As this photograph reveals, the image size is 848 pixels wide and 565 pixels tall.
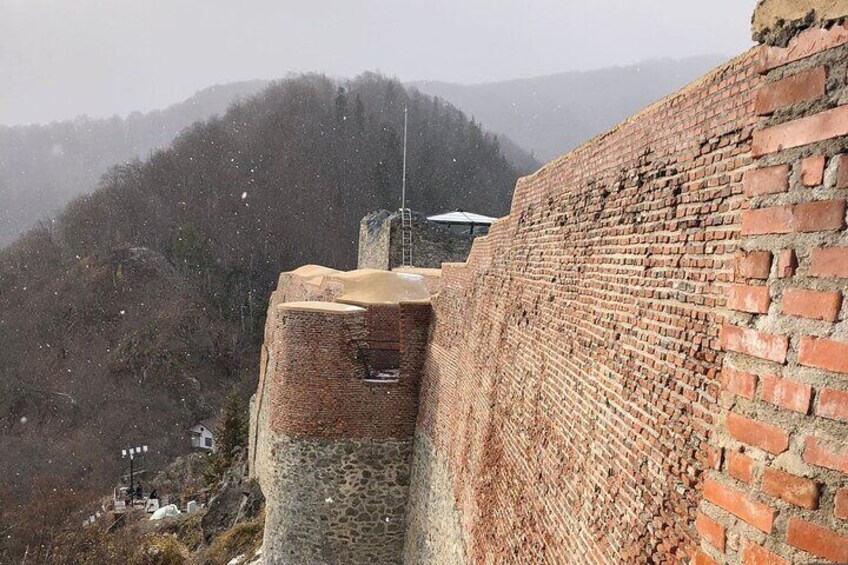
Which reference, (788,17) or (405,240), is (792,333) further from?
(405,240)

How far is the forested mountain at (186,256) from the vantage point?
36.0 metres

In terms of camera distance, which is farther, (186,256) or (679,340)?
(186,256)

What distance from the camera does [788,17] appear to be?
55.8 inches

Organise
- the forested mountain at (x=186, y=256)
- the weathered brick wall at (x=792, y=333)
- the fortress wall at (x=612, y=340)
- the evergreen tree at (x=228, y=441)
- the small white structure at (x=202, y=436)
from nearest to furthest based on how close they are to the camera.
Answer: the weathered brick wall at (x=792, y=333)
the fortress wall at (x=612, y=340)
the evergreen tree at (x=228, y=441)
the small white structure at (x=202, y=436)
the forested mountain at (x=186, y=256)

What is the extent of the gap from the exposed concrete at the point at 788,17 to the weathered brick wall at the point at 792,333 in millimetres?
25

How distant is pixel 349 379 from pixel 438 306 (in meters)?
1.81

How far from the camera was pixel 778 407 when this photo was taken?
1.38 m

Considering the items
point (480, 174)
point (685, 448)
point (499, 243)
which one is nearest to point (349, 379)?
point (499, 243)

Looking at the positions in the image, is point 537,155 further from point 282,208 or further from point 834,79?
point 834,79

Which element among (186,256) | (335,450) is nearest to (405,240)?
(335,450)

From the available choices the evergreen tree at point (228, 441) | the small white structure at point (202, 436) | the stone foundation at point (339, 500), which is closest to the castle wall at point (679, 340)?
the stone foundation at point (339, 500)

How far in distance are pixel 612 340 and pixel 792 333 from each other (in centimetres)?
188

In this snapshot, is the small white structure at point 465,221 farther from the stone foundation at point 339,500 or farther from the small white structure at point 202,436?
the small white structure at point 202,436

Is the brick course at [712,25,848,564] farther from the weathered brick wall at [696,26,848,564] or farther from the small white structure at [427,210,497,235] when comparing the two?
the small white structure at [427,210,497,235]
